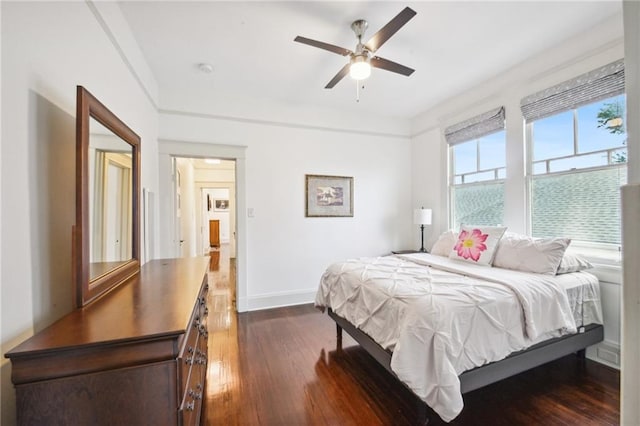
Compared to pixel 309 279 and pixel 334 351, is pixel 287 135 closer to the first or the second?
pixel 309 279

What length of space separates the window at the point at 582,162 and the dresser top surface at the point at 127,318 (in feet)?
10.6

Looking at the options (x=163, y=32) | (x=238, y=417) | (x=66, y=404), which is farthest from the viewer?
(x=163, y=32)

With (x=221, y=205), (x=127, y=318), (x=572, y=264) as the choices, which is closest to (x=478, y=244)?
(x=572, y=264)

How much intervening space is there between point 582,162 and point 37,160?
3.83 m

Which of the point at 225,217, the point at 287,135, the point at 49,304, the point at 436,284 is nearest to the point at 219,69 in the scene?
the point at 287,135

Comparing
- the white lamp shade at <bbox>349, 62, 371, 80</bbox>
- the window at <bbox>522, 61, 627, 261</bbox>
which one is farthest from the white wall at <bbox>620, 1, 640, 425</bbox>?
the window at <bbox>522, 61, 627, 261</bbox>

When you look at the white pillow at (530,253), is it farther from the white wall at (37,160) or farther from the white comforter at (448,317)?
the white wall at (37,160)

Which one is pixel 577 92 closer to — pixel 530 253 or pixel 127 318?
pixel 530 253

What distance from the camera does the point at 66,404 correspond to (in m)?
0.90

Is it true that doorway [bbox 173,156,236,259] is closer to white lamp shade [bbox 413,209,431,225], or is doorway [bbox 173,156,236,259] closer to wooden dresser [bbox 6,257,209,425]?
wooden dresser [bbox 6,257,209,425]

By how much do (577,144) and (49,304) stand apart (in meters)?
→ 3.94

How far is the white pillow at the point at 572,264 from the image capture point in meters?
2.35

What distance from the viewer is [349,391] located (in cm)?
206

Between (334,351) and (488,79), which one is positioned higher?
(488,79)
